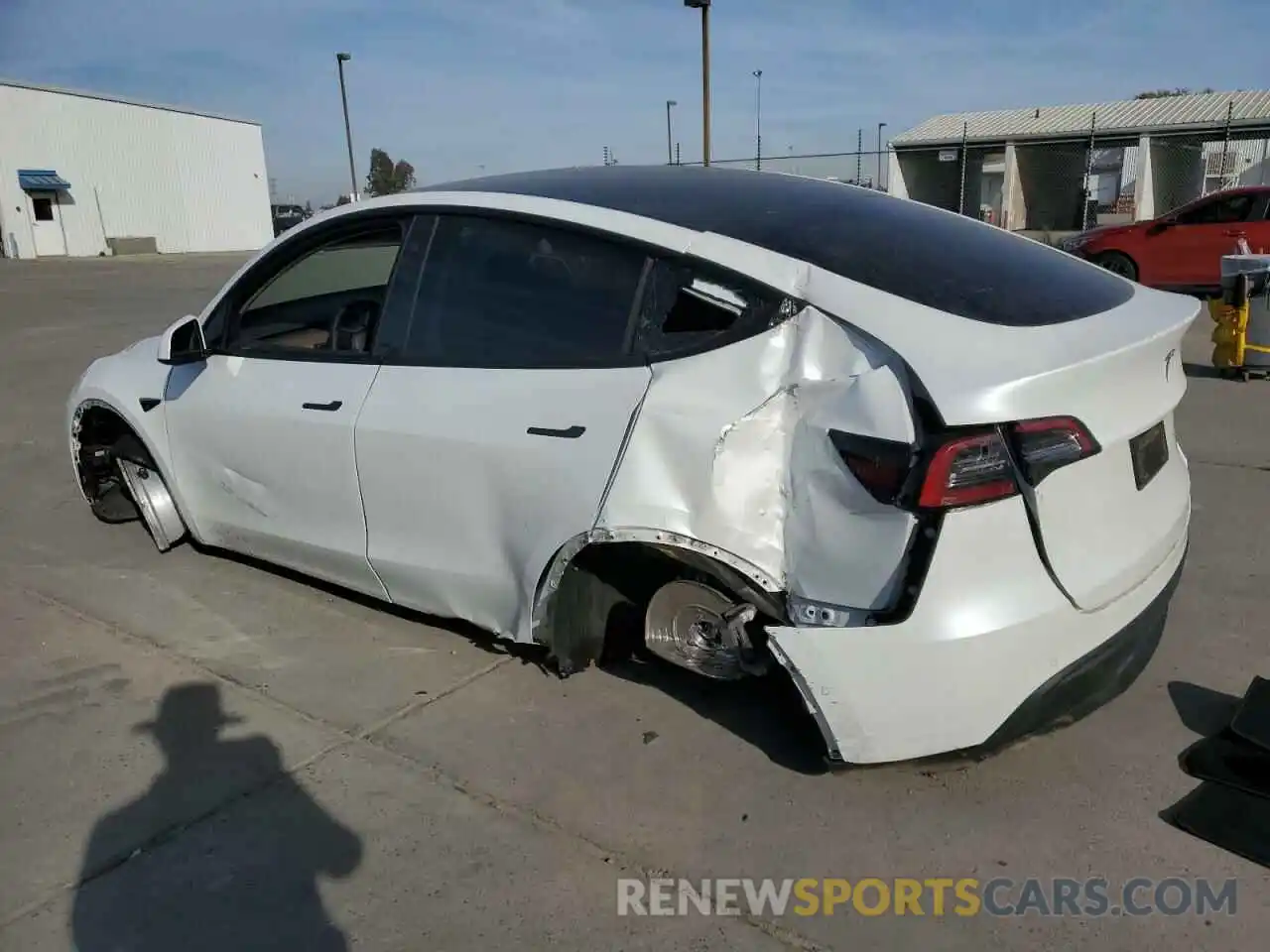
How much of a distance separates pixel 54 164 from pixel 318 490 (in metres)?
44.4

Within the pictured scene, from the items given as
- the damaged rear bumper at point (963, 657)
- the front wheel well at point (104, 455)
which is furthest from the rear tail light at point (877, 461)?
the front wheel well at point (104, 455)

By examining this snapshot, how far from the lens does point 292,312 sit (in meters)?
4.50

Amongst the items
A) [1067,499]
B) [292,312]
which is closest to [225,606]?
[292,312]

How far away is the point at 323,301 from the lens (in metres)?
4.66

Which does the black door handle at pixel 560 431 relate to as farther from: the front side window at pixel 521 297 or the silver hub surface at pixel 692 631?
the silver hub surface at pixel 692 631

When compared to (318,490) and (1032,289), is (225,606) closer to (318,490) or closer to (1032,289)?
(318,490)

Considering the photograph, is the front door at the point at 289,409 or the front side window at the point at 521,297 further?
the front door at the point at 289,409

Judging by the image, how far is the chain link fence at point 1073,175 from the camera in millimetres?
29672

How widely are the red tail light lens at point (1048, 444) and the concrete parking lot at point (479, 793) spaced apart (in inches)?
38.9

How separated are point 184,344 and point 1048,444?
3.36m

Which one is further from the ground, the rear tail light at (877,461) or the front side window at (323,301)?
the front side window at (323,301)

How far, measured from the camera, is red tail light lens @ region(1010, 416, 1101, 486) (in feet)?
7.97

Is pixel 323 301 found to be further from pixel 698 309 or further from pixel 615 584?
pixel 698 309

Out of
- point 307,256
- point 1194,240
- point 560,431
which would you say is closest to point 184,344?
point 307,256
